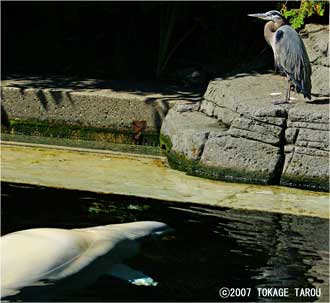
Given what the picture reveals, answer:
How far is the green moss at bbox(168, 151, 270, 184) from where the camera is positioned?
25.7 ft

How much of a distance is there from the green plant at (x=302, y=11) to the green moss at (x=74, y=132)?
5.76 feet

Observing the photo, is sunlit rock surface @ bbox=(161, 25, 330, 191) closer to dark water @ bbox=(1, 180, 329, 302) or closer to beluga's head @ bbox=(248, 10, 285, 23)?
beluga's head @ bbox=(248, 10, 285, 23)

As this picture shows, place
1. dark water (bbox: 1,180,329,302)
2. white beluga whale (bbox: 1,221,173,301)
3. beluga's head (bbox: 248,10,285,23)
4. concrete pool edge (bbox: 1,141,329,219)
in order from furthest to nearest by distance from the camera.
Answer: beluga's head (bbox: 248,10,285,23) < concrete pool edge (bbox: 1,141,329,219) < dark water (bbox: 1,180,329,302) < white beluga whale (bbox: 1,221,173,301)

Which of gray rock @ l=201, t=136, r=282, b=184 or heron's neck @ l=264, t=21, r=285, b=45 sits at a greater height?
heron's neck @ l=264, t=21, r=285, b=45

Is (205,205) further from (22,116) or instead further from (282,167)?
(22,116)

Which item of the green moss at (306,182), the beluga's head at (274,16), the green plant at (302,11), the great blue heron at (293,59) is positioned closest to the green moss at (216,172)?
the green moss at (306,182)

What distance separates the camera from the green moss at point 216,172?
25.7 ft

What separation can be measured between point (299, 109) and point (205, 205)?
1.48m

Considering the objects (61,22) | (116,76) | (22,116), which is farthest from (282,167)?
(61,22)

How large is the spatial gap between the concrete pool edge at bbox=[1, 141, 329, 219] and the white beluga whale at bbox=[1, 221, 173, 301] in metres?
1.77

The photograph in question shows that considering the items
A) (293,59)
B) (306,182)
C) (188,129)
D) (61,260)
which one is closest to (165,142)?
(188,129)

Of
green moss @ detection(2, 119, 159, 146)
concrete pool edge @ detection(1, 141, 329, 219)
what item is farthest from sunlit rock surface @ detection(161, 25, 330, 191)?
green moss @ detection(2, 119, 159, 146)

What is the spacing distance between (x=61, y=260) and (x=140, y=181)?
2929mm

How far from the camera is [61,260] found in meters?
4.79
